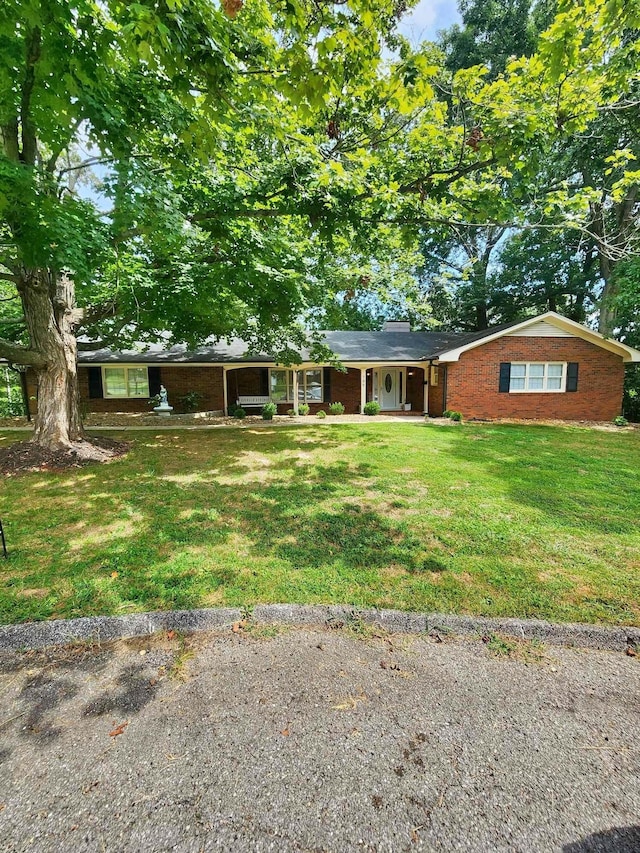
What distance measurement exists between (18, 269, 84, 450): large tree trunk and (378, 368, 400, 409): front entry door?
12.6 m

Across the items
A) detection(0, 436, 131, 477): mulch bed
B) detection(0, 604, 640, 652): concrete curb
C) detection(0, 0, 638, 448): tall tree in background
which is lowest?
detection(0, 604, 640, 652): concrete curb

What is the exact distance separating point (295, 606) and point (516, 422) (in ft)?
43.5

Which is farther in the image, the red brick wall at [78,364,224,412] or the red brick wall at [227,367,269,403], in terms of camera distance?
the red brick wall at [227,367,269,403]

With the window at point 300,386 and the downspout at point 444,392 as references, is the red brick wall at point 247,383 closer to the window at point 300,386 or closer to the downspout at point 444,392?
the window at point 300,386

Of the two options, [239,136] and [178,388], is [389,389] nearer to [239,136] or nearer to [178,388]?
[178,388]

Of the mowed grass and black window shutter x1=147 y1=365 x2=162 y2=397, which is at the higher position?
black window shutter x1=147 y1=365 x2=162 y2=397

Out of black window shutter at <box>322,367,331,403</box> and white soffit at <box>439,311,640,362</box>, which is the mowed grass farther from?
black window shutter at <box>322,367,331,403</box>

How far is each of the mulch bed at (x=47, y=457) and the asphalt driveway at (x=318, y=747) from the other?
584 cm

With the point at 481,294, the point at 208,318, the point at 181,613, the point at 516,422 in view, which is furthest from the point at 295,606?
the point at 481,294

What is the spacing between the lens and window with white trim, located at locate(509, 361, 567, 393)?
14.7m

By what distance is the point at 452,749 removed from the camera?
6.37ft

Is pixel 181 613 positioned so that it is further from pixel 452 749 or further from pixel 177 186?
pixel 177 186

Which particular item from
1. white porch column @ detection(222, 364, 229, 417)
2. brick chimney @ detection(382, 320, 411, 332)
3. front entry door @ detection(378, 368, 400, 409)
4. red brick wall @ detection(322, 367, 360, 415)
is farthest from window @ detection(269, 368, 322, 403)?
brick chimney @ detection(382, 320, 411, 332)

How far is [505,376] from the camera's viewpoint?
14.6 meters
